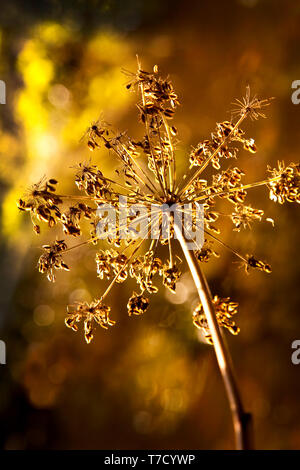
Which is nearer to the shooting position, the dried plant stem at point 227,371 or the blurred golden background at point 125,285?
the dried plant stem at point 227,371

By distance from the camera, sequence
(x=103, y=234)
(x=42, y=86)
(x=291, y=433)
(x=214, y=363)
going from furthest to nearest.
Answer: (x=42, y=86)
(x=214, y=363)
(x=291, y=433)
(x=103, y=234)

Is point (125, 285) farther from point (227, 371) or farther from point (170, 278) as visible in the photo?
point (227, 371)

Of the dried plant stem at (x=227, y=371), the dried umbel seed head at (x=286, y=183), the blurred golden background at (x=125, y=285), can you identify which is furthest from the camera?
the blurred golden background at (x=125, y=285)

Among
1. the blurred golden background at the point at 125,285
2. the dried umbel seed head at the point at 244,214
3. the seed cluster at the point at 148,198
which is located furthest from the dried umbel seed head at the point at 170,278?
Result: the blurred golden background at the point at 125,285

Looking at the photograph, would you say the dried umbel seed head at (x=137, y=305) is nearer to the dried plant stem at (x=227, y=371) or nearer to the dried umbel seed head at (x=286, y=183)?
the dried plant stem at (x=227, y=371)

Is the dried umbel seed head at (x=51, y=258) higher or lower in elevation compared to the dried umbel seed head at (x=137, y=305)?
higher

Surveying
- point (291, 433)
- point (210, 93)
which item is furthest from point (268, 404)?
point (210, 93)

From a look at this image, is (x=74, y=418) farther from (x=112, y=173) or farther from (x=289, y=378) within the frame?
(x=112, y=173)
